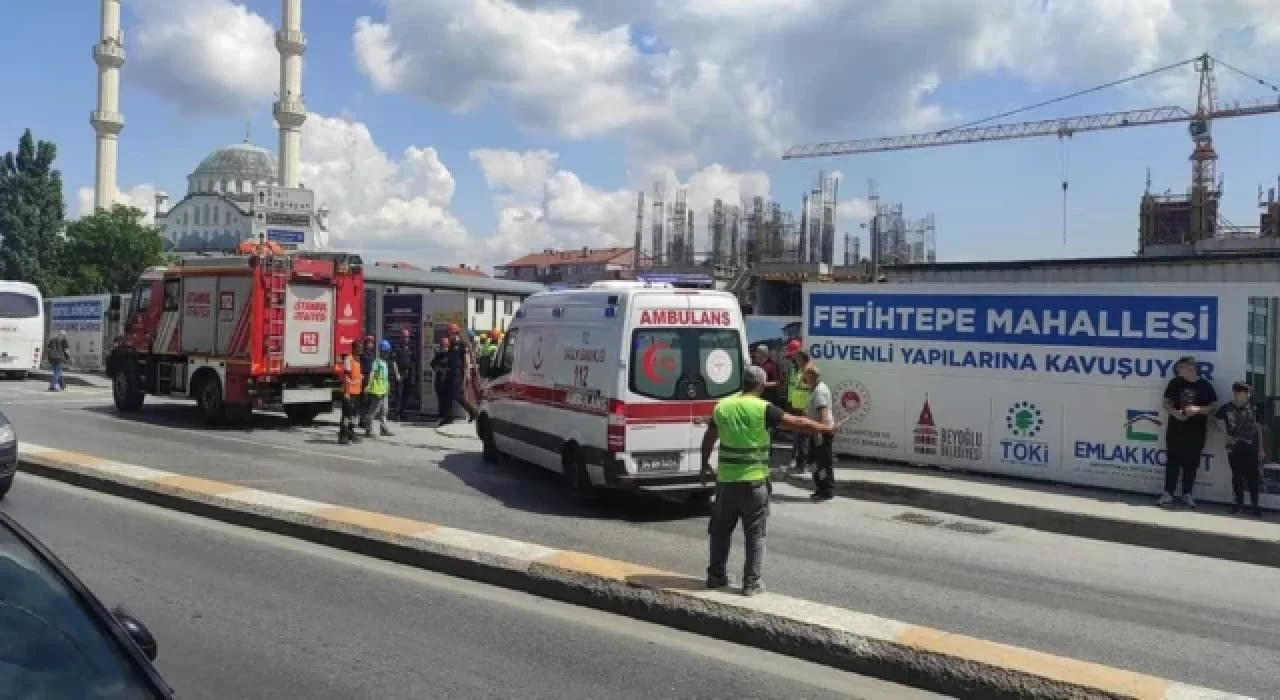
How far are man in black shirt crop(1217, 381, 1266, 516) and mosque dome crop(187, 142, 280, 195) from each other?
119 meters

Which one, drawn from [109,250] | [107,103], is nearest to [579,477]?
[109,250]

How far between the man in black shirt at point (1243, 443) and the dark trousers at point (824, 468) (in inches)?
170

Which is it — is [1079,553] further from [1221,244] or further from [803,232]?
[803,232]

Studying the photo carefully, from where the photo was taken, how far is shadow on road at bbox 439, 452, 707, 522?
11023 millimetres

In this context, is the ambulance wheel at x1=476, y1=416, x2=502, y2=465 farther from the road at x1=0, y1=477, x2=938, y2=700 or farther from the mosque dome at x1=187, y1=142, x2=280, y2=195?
the mosque dome at x1=187, y1=142, x2=280, y2=195

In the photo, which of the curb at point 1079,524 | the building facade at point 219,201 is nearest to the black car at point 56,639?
the curb at point 1079,524

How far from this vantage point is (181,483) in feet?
36.0

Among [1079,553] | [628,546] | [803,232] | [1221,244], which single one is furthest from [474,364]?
[803,232]

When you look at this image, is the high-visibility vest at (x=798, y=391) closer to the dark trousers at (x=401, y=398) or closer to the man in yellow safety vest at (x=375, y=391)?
the man in yellow safety vest at (x=375, y=391)

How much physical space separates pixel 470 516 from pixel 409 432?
8.32 m

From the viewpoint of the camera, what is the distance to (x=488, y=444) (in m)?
14.4

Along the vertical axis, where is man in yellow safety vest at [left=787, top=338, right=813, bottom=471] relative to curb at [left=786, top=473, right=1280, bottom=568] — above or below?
above

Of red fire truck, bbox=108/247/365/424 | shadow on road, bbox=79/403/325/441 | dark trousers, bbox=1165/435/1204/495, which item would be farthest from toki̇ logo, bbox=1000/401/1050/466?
red fire truck, bbox=108/247/365/424

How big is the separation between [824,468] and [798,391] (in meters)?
1.39
